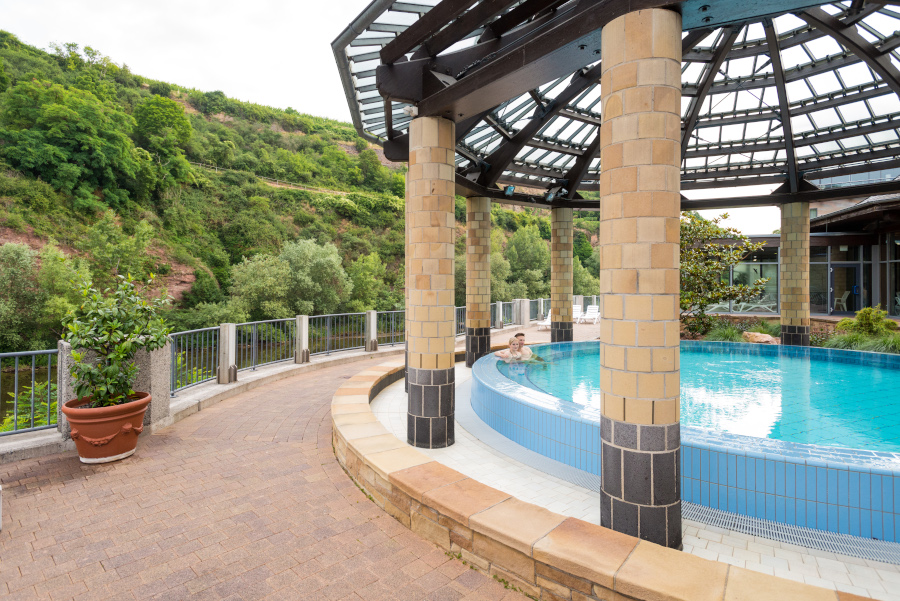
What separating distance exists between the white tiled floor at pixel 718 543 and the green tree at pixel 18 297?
2310 cm

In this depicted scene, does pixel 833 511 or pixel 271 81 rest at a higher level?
pixel 271 81

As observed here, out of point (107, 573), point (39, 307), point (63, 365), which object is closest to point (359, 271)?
point (39, 307)

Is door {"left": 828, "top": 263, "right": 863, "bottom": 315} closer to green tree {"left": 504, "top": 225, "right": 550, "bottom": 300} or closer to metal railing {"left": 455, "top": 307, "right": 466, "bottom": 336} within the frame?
metal railing {"left": 455, "top": 307, "right": 466, "bottom": 336}

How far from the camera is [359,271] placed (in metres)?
32.1

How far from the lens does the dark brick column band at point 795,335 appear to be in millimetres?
11638

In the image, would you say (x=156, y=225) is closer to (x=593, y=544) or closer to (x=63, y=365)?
(x=63, y=365)

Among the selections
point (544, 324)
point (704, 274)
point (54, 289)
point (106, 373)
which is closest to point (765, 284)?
point (704, 274)

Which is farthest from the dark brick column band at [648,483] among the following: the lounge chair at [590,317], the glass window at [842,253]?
the glass window at [842,253]

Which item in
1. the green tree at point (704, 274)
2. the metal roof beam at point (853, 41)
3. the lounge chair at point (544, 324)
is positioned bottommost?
the lounge chair at point (544, 324)

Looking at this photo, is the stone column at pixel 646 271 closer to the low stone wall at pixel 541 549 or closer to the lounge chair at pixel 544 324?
the low stone wall at pixel 541 549

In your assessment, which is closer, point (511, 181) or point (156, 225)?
point (511, 181)

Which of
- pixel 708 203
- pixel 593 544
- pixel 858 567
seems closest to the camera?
pixel 593 544

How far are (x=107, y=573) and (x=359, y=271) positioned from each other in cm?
2968

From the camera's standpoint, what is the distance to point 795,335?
38.5 ft
